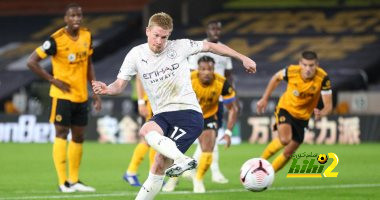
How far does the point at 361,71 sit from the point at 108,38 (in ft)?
34.2

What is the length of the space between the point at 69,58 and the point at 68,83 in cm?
32

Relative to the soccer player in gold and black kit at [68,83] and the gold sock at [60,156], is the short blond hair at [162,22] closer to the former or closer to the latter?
the soccer player in gold and black kit at [68,83]

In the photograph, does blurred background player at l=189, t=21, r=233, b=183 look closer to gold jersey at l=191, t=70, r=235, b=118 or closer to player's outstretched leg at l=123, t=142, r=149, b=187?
player's outstretched leg at l=123, t=142, r=149, b=187

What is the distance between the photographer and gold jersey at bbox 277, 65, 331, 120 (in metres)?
12.5

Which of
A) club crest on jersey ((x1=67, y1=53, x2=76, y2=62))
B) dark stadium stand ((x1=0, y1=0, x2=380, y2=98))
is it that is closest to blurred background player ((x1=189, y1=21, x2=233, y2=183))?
club crest on jersey ((x1=67, y1=53, x2=76, y2=62))

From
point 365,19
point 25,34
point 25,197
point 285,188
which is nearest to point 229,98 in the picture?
point 285,188

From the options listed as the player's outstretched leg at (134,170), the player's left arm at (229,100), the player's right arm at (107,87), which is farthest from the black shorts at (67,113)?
the player's right arm at (107,87)

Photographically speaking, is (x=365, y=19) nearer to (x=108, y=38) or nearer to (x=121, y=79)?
(x=108, y=38)

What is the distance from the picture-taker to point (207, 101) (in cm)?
1209

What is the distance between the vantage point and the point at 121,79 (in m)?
8.65

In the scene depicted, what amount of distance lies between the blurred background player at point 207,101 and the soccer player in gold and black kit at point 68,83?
1.25m

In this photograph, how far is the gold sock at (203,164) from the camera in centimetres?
1157

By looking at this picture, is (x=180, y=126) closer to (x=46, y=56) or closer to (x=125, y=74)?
(x=125, y=74)

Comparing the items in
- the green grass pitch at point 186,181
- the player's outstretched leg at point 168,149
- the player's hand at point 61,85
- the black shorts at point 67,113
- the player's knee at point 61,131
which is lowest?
the green grass pitch at point 186,181
